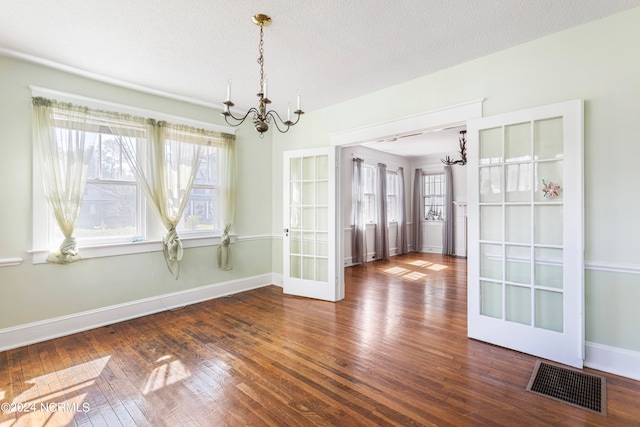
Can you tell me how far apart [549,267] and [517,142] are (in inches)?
45.4

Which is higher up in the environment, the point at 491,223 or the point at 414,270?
the point at 491,223

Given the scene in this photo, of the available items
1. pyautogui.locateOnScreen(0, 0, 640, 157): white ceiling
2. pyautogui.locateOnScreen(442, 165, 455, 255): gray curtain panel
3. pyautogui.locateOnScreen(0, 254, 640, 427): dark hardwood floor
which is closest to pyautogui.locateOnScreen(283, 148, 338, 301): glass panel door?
pyautogui.locateOnScreen(0, 254, 640, 427): dark hardwood floor

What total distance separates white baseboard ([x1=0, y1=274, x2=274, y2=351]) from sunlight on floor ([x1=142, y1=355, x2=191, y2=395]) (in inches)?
52.2

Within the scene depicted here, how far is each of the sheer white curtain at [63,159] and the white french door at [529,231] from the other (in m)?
4.16

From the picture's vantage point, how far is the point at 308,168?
456 centimetres

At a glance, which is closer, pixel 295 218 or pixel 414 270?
pixel 295 218

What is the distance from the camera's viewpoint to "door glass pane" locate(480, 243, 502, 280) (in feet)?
9.43

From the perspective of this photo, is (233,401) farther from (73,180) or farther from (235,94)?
(235,94)

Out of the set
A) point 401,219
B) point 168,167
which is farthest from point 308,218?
point 401,219

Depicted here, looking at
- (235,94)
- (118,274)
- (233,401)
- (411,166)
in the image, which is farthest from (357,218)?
(233,401)

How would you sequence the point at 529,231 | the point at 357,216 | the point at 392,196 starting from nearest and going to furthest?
1. the point at 529,231
2. the point at 357,216
3. the point at 392,196

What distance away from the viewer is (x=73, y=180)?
3199 millimetres

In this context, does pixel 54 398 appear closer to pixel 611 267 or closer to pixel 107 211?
pixel 107 211

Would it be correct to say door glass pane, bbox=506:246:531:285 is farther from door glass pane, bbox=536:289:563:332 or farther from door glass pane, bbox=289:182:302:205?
door glass pane, bbox=289:182:302:205
